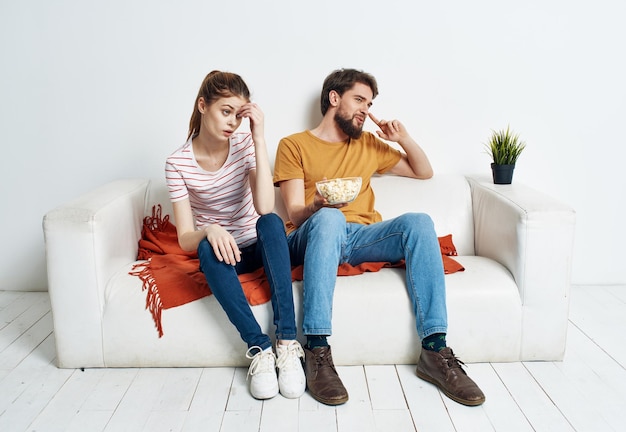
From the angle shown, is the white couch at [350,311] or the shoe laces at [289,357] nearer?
the shoe laces at [289,357]

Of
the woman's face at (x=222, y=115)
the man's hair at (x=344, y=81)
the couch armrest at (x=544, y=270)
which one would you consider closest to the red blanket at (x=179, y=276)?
the couch armrest at (x=544, y=270)

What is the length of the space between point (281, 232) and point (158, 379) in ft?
2.07

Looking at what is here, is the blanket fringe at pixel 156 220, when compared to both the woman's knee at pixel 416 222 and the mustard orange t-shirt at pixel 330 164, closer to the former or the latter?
the mustard orange t-shirt at pixel 330 164

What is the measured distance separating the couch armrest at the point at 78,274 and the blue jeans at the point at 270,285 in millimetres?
375

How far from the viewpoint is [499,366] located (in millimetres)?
2088

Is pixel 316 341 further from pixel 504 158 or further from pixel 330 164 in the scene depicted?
pixel 504 158

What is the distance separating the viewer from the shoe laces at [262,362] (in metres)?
1.89

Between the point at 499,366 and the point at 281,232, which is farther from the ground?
the point at 281,232

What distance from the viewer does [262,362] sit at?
1.90 meters

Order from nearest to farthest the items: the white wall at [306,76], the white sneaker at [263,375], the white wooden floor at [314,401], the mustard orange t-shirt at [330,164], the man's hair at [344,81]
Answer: the white wooden floor at [314,401], the white sneaker at [263,375], the mustard orange t-shirt at [330,164], the man's hair at [344,81], the white wall at [306,76]

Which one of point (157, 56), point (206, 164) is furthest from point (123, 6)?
point (206, 164)

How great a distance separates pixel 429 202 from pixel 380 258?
548 mm

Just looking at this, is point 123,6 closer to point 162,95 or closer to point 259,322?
point 162,95

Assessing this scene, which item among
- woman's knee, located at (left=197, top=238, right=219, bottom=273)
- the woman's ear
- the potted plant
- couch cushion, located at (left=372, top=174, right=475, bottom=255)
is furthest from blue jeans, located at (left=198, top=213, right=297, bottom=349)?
the potted plant
